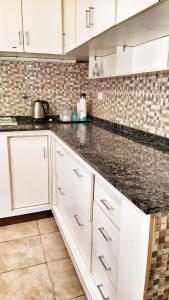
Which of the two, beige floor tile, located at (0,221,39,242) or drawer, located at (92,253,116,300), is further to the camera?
beige floor tile, located at (0,221,39,242)

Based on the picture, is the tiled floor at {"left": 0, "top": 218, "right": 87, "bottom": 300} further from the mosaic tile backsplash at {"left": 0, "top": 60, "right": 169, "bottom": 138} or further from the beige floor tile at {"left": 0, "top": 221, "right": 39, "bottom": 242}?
the mosaic tile backsplash at {"left": 0, "top": 60, "right": 169, "bottom": 138}

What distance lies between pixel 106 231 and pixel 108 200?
0.51 ft

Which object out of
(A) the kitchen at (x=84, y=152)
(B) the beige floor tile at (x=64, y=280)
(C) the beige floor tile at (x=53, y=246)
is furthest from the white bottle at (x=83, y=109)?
(B) the beige floor tile at (x=64, y=280)

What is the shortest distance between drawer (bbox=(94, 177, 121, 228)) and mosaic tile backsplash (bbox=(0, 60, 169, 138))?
0.70 m

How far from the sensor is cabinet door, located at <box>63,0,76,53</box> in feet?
6.48

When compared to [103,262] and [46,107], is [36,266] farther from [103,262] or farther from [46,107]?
[46,107]

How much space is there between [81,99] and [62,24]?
2.42 ft

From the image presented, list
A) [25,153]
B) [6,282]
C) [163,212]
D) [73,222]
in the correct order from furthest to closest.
→ 1. [25,153]
2. [73,222]
3. [6,282]
4. [163,212]

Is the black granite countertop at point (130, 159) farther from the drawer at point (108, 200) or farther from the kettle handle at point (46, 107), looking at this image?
the kettle handle at point (46, 107)

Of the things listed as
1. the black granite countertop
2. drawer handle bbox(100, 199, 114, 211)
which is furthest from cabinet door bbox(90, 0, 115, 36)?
drawer handle bbox(100, 199, 114, 211)

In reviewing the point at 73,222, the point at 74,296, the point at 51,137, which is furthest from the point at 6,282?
the point at 51,137

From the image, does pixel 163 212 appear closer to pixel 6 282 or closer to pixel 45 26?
pixel 6 282

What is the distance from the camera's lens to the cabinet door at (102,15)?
1.30 m

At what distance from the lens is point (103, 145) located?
1.49 m
